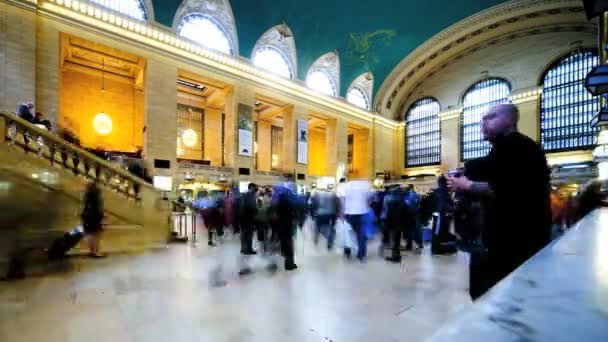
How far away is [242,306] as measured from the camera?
9.84 ft

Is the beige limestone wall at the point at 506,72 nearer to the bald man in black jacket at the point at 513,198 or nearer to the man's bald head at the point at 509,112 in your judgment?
the man's bald head at the point at 509,112

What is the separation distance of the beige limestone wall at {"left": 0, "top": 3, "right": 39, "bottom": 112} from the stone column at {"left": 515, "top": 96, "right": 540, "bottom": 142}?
27.8 meters

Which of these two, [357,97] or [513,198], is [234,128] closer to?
[357,97]

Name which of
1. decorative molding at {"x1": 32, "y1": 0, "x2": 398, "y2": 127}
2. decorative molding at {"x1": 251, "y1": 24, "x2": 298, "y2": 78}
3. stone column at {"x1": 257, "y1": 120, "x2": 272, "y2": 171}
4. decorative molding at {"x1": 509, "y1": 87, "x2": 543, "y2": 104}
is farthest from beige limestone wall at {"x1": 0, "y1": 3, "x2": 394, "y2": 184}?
decorative molding at {"x1": 509, "y1": 87, "x2": 543, "y2": 104}

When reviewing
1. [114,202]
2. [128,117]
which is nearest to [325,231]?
[114,202]

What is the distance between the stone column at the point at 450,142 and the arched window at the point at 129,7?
77.7 ft

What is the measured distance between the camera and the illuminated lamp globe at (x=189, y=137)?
2033 cm

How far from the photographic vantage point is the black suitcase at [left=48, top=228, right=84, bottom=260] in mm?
4727

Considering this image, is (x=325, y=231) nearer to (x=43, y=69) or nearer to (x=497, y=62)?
(x=43, y=69)

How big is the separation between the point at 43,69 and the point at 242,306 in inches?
567

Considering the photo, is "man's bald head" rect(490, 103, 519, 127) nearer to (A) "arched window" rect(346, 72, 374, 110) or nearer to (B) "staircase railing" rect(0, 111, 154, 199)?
(B) "staircase railing" rect(0, 111, 154, 199)

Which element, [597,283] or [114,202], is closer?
[597,283]

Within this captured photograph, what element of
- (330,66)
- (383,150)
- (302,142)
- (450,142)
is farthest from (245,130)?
(450,142)

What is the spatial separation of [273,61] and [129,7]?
8.62 m
